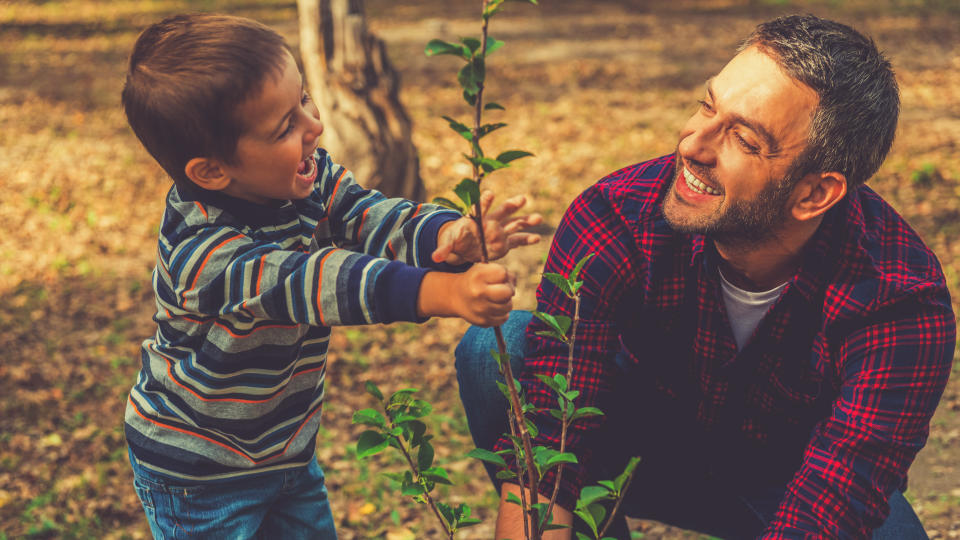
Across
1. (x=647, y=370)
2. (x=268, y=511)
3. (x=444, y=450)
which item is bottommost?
(x=444, y=450)

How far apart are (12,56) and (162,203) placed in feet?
18.8

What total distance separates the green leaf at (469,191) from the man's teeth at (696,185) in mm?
1004

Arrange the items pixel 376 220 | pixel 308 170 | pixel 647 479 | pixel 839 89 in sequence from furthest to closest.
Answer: pixel 647 479 < pixel 839 89 < pixel 376 220 < pixel 308 170

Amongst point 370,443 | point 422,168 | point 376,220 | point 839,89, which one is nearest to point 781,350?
point 839,89

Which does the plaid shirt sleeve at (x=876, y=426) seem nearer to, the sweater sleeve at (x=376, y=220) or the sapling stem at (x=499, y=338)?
the sapling stem at (x=499, y=338)

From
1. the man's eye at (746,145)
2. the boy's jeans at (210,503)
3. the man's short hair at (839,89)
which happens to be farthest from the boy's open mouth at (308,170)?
the man's short hair at (839,89)

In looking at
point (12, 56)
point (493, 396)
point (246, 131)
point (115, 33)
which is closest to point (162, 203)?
point (493, 396)

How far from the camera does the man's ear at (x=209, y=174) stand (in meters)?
1.69

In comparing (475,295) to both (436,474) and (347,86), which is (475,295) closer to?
(436,474)

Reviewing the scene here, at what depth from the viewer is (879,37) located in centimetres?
1041

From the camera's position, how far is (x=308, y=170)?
1.83 meters

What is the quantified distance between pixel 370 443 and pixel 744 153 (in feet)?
3.98

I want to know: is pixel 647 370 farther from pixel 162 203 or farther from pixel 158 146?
pixel 162 203

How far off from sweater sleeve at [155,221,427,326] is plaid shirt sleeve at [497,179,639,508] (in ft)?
2.53
